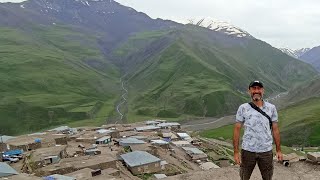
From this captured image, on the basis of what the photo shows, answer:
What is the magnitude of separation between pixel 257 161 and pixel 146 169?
32.5m

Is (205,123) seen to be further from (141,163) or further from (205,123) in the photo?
(141,163)

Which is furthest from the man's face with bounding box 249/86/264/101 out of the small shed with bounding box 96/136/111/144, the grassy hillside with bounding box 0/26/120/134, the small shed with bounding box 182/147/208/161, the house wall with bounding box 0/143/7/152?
the grassy hillside with bounding box 0/26/120/134

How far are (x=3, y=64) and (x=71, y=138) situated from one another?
152 meters

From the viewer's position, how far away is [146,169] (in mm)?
41625

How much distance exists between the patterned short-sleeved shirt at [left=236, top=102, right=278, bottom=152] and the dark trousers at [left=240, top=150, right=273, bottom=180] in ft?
0.48

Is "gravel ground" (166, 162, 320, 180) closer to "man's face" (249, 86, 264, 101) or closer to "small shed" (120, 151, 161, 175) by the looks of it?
"man's face" (249, 86, 264, 101)

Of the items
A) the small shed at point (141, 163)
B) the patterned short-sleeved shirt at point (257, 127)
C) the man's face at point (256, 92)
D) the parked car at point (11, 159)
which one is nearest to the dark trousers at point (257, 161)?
the patterned short-sleeved shirt at point (257, 127)

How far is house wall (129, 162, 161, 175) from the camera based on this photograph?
134 feet

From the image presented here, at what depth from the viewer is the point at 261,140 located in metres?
9.69

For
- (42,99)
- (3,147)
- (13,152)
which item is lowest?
(13,152)

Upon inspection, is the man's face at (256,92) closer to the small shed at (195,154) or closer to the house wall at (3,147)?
the house wall at (3,147)

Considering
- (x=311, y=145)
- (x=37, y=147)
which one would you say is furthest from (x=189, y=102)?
(x=37, y=147)

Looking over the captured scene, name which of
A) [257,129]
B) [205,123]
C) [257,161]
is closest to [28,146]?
[257,161]

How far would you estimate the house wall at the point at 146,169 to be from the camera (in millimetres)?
40956
